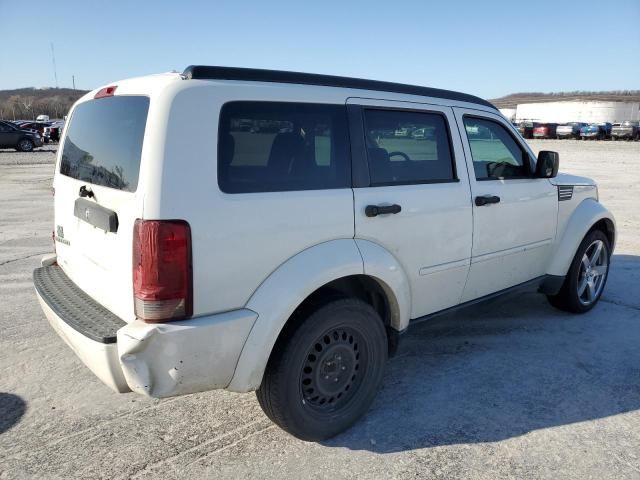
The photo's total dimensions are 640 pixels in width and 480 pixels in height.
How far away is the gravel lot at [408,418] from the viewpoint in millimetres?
2695

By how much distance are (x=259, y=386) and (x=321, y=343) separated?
411mm

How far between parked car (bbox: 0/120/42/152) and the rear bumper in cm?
3113

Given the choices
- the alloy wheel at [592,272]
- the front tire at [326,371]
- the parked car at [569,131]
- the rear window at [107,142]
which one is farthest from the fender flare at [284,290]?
the parked car at [569,131]

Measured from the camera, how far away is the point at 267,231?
2.51 metres

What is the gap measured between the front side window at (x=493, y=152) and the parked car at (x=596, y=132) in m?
47.1

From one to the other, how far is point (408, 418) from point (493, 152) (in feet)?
6.89

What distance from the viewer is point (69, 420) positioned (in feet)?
10.1

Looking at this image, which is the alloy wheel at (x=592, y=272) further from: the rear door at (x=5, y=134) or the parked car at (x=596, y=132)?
the parked car at (x=596, y=132)

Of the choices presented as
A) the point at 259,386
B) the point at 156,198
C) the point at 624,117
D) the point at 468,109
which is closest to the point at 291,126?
the point at 156,198

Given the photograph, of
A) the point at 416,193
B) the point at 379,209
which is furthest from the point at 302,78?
the point at 416,193

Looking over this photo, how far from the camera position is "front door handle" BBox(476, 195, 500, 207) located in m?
3.59

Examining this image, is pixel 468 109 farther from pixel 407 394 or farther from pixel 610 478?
pixel 610 478

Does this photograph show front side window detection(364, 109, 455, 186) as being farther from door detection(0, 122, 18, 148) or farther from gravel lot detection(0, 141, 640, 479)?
door detection(0, 122, 18, 148)

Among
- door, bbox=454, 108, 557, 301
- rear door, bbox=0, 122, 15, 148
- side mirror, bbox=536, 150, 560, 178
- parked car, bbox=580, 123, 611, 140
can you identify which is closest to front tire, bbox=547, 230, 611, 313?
door, bbox=454, 108, 557, 301
